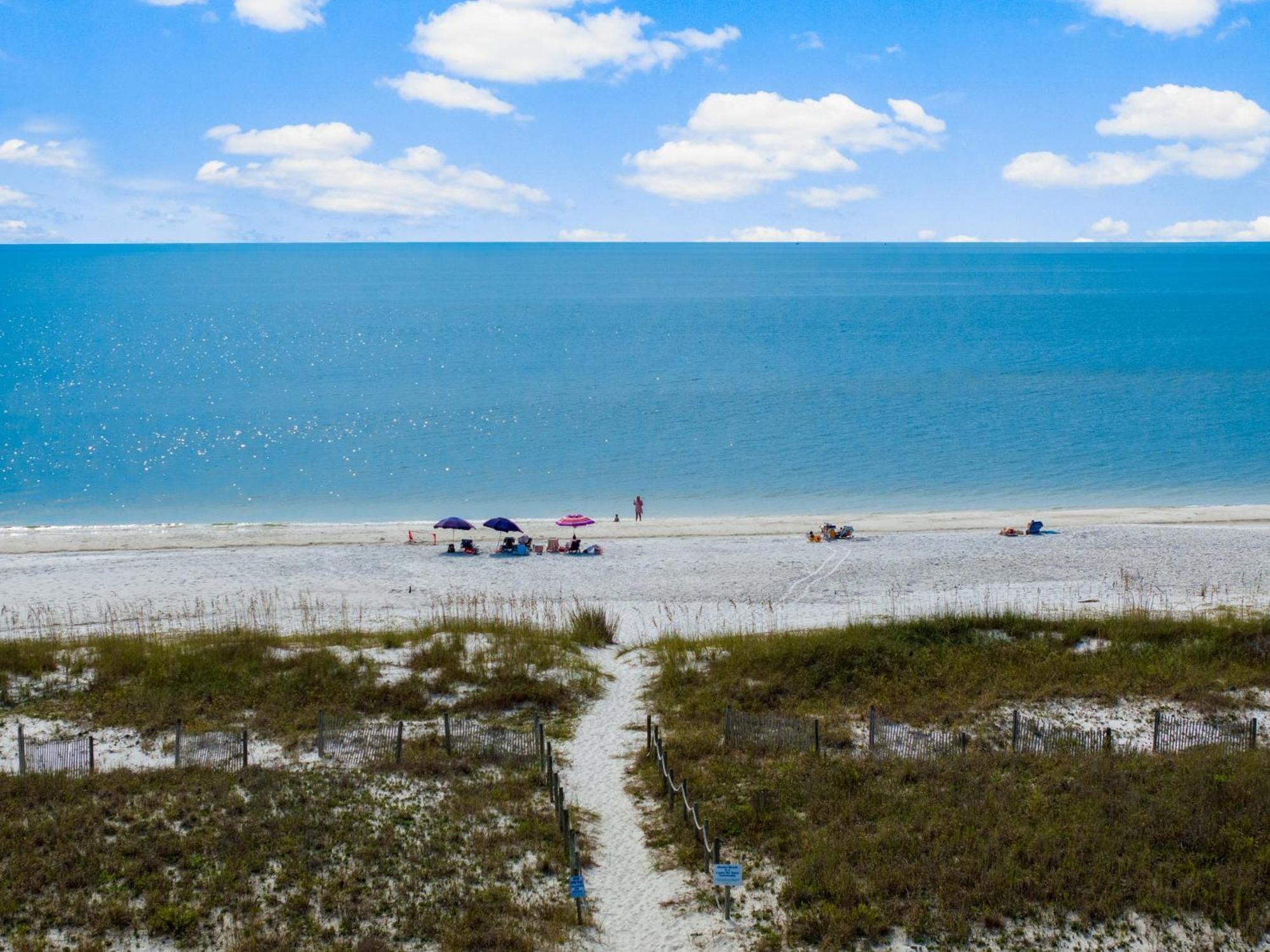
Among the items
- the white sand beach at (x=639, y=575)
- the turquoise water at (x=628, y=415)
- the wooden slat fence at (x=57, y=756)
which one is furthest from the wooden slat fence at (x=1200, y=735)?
the turquoise water at (x=628, y=415)

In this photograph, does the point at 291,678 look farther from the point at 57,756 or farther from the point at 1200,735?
the point at 1200,735

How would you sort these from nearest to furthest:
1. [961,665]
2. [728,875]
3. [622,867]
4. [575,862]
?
1. [728,875]
2. [575,862]
3. [622,867]
4. [961,665]

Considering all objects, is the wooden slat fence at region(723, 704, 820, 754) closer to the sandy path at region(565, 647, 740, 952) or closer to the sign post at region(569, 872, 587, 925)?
the sandy path at region(565, 647, 740, 952)

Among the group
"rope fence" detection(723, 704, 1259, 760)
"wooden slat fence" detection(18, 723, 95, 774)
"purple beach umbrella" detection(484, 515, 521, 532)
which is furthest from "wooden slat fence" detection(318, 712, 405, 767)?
"purple beach umbrella" detection(484, 515, 521, 532)

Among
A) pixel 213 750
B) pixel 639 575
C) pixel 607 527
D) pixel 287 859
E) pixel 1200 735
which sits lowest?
pixel 287 859

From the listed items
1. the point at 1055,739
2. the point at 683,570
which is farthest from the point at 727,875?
the point at 683,570

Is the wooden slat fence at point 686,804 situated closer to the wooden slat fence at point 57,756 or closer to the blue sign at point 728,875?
the blue sign at point 728,875
